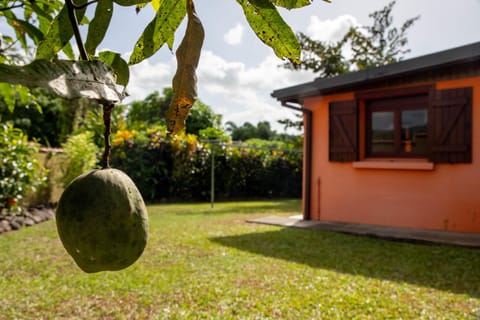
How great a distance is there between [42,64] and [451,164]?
22.1 feet

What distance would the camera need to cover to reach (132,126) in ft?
41.3

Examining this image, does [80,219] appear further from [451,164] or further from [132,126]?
[132,126]

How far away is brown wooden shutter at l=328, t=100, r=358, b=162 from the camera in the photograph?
24.0 ft

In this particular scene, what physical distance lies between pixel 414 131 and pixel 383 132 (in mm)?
535

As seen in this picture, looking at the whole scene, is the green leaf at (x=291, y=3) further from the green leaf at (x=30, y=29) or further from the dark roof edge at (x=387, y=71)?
the dark roof edge at (x=387, y=71)

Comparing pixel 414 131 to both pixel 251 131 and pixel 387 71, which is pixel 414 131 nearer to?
pixel 387 71

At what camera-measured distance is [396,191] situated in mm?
6875

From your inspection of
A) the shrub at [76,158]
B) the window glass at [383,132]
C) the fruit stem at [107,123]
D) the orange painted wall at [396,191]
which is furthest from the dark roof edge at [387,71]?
the fruit stem at [107,123]

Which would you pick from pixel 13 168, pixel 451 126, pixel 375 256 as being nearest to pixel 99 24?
pixel 375 256

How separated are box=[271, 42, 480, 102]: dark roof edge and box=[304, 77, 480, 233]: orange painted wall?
13.3 inches

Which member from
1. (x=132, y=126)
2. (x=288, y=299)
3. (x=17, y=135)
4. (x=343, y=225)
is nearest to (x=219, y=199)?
(x=132, y=126)

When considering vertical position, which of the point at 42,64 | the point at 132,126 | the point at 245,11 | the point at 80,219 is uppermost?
the point at 132,126

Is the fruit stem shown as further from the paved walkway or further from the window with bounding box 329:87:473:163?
the window with bounding box 329:87:473:163

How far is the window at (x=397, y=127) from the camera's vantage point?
263 inches
